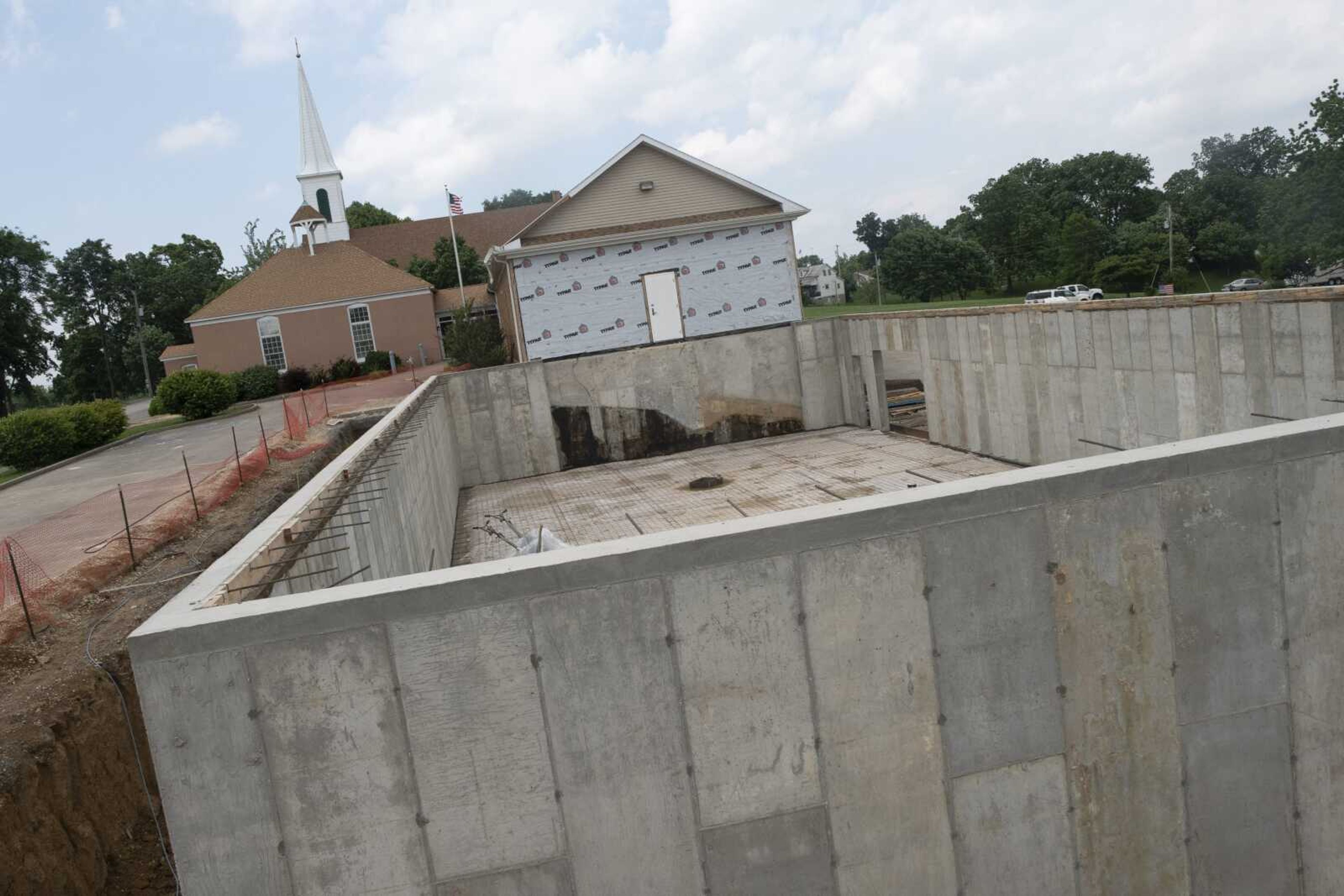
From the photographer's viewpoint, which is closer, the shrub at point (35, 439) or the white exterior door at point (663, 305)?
the shrub at point (35, 439)

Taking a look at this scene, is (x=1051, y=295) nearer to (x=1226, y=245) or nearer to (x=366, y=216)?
(x=1226, y=245)

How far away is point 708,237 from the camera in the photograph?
31.5m

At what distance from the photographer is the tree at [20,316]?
56.7 m

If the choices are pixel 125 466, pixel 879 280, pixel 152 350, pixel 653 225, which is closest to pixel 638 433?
pixel 653 225

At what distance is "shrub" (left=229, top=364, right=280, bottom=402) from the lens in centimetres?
3919

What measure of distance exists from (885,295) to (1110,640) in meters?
83.3

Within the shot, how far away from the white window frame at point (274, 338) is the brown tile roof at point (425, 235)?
20.3 m

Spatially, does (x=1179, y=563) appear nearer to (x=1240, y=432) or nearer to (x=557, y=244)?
(x=1240, y=432)

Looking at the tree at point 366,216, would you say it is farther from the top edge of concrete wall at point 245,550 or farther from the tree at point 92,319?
the top edge of concrete wall at point 245,550

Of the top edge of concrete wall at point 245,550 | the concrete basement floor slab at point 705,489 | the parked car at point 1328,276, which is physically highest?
the top edge of concrete wall at point 245,550

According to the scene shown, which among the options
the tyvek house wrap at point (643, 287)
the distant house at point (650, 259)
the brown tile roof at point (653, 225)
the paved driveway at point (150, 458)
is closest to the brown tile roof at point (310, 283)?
the paved driveway at point (150, 458)

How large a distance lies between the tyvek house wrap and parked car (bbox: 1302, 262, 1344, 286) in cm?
3621

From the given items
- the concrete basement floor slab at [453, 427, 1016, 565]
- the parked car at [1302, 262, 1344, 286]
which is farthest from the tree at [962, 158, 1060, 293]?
the concrete basement floor slab at [453, 427, 1016, 565]

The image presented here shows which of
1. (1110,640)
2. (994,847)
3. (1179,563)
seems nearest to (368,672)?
(994,847)
